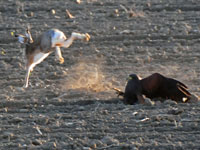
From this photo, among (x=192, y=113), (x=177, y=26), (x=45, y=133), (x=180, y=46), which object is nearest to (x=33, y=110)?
(x=45, y=133)

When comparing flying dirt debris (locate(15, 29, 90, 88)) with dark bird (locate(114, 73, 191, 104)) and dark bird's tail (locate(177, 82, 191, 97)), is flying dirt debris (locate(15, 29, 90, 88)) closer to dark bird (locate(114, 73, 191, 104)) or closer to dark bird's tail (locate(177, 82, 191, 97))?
dark bird (locate(114, 73, 191, 104))

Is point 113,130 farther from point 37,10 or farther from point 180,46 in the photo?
point 37,10

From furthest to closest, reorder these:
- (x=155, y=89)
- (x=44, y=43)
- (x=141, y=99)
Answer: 1. (x=44, y=43)
2. (x=155, y=89)
3. (x=141, y=99)

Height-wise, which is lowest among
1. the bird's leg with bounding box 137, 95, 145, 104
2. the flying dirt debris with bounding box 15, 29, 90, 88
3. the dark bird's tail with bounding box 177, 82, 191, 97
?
the bird's leg with bounding box 137, 95, 145, 104

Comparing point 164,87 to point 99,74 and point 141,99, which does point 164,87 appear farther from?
point 99,74

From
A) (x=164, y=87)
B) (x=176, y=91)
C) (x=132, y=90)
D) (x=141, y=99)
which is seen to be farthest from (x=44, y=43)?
(x=176, y=91)

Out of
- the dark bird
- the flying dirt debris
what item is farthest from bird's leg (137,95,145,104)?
the flying dirt debris

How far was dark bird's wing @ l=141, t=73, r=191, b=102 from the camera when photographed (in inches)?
326

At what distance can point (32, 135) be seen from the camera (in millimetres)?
7191

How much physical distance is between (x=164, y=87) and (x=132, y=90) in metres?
0.44

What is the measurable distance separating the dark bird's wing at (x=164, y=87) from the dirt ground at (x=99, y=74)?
0.21 meters

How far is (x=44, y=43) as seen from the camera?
920cm

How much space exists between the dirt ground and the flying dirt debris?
398mm

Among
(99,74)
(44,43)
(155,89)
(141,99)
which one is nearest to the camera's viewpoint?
(141,99)
